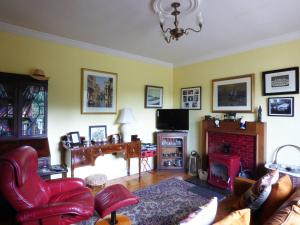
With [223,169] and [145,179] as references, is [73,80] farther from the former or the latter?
[223,169]

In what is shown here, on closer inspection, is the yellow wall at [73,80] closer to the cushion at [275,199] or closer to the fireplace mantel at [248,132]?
the fireplace mantel at [248,132]

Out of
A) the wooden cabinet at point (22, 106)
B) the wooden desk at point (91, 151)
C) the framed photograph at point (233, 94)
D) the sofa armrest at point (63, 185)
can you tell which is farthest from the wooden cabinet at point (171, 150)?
the wooden cabinet at point (22, 106)

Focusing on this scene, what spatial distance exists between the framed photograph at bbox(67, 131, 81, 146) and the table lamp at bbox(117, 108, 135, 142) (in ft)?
2.69

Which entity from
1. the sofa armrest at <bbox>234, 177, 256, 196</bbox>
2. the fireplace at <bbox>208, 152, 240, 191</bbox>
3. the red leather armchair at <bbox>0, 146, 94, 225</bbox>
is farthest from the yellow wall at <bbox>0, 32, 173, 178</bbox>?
the sofa armrest at <bbox>234, 177, 256, 196</bbox>

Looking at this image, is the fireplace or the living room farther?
the fireplace

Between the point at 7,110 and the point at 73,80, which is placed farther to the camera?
the point at 73,80

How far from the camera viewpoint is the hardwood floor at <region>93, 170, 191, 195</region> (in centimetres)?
355

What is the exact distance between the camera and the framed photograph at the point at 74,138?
323 centimetres

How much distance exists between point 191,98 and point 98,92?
201 cm

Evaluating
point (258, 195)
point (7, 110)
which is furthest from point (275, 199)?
point (7, 110)

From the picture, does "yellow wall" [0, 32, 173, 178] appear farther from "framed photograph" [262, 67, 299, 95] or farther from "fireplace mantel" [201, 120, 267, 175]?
"framed photograph" [262, 67, 299, 95]

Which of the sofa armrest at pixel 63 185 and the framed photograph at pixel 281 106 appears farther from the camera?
the framed photograph at pixel 281 106

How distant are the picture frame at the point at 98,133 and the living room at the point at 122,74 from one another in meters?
0.07

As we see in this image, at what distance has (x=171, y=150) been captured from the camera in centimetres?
448
